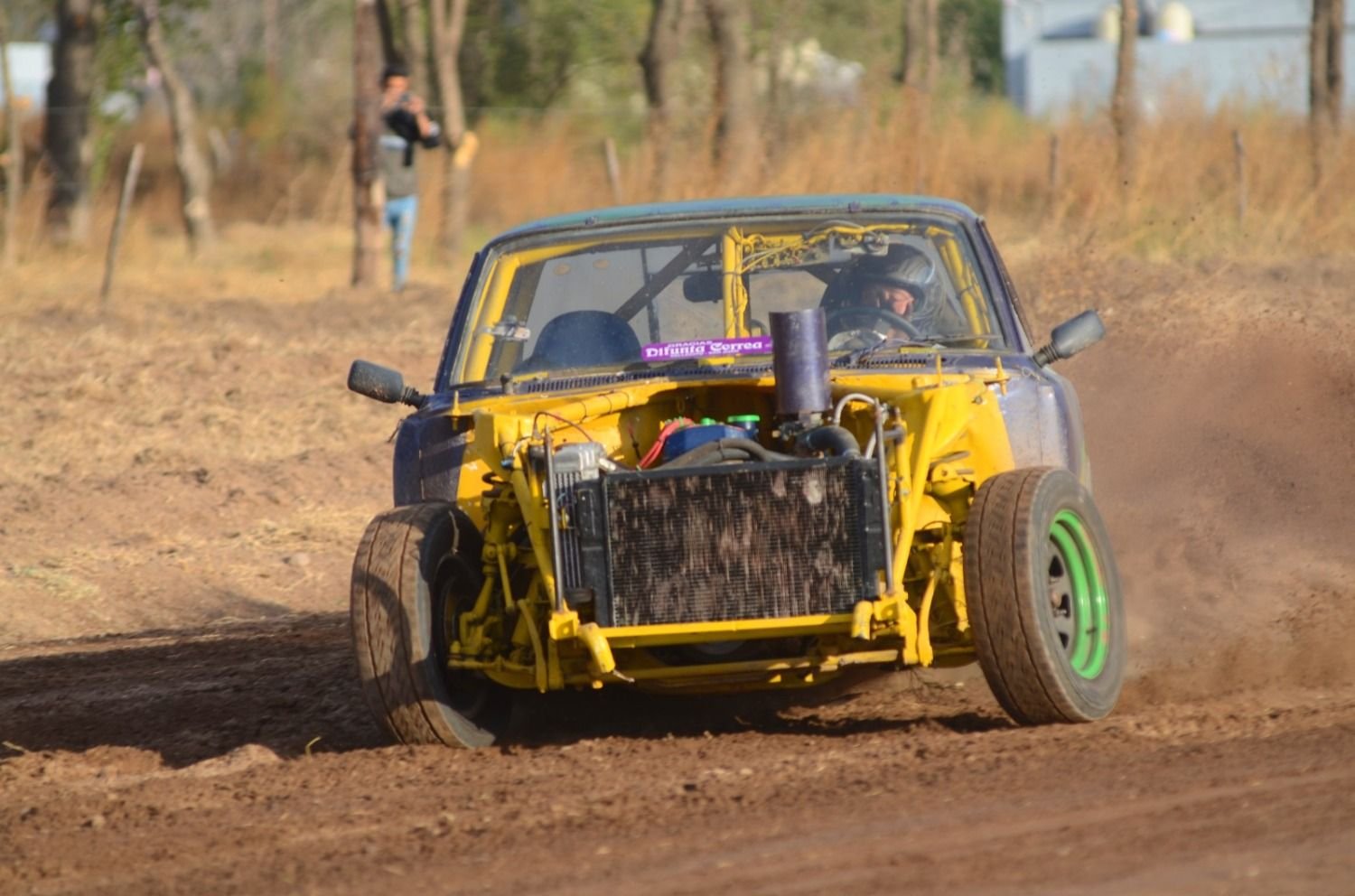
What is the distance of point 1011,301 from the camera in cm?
687

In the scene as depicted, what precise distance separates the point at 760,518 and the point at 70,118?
954 inches

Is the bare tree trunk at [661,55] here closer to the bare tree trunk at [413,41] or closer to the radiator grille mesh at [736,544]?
the bare tree trunk at [413,41]

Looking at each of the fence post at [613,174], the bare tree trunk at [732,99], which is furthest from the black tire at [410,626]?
the fence post at [613,174]

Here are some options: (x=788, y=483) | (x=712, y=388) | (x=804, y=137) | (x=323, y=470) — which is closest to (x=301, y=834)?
(x=788, y=483)

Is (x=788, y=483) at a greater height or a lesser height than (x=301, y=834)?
greater

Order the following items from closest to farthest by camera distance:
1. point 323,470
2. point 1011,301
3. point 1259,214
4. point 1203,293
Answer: point 1011,301 → point 323,470 → point 1203,293 → point 1259,214

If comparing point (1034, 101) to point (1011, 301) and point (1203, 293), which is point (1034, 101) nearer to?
point (1203, 293)

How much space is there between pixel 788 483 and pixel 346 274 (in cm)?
1823

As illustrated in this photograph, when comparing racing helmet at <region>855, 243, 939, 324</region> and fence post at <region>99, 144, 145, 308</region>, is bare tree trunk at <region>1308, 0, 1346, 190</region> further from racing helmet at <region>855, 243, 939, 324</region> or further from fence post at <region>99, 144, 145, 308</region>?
racing helmet at <region>855, 243, 939, 324</region>

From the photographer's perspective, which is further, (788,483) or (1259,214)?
(1259,214)

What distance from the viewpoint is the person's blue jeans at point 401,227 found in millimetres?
19422

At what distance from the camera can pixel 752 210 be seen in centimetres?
709

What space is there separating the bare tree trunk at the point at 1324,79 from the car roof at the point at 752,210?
16.0 metres

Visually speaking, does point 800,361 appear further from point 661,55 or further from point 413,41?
point 413,41
